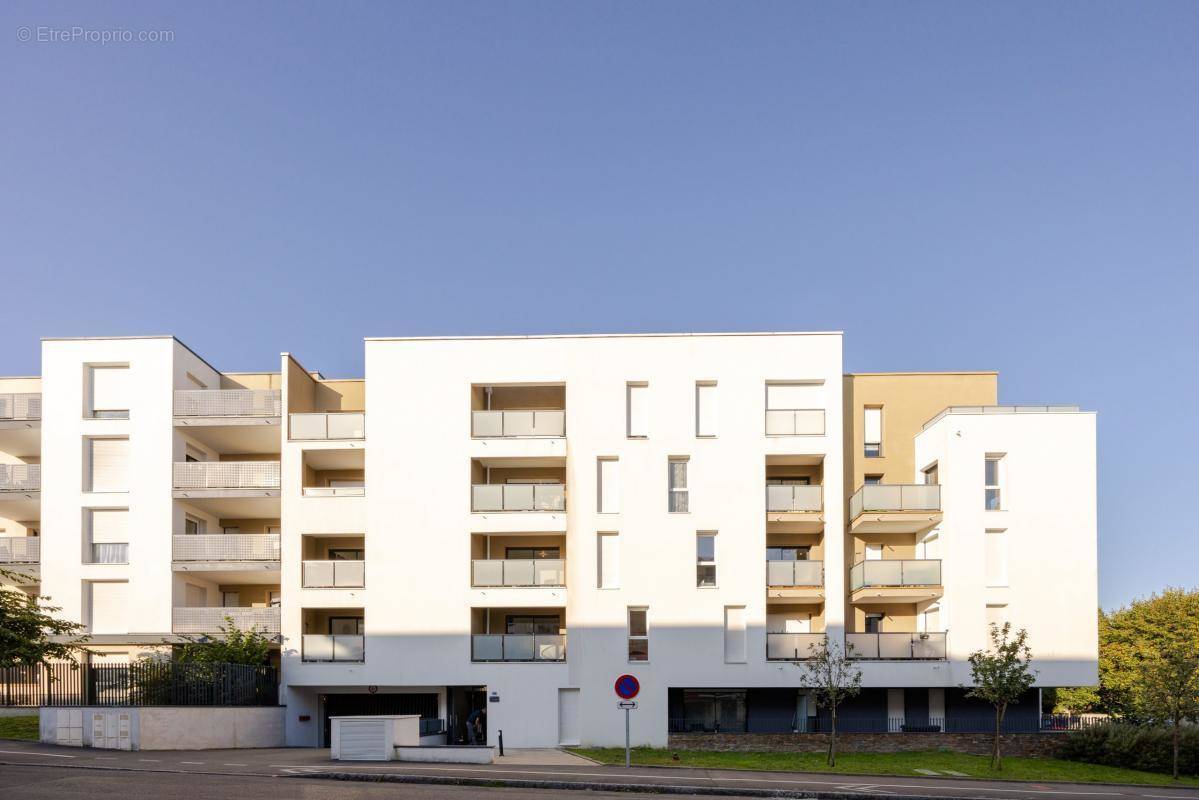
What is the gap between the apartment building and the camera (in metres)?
36.6

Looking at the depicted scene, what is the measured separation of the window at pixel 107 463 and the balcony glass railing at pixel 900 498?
25.0 m

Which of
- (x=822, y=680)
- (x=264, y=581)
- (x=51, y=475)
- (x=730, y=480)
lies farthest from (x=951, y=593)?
(x=51, y=475)

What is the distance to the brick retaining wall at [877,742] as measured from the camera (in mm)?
36219

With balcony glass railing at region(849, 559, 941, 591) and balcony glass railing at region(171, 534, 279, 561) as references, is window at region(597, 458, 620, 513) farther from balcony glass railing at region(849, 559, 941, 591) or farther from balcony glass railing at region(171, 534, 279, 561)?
balcony glass railing at region(171, 534, 279, 561)

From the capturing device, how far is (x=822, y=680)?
35562mm

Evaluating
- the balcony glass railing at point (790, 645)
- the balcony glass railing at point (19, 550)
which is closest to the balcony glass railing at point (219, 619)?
the balcony glass railing at point (19, 550)

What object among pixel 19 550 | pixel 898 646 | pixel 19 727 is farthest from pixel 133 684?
pixel 898 646

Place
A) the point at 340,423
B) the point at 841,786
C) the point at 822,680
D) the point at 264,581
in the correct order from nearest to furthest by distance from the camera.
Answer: the point at 841,786, the point at 822,680, the point at 340,423, the point at 264,581

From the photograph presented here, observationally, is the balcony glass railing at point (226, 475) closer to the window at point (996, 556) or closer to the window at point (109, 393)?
the window at point (109, 393)

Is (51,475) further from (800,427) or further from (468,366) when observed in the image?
(800,427)

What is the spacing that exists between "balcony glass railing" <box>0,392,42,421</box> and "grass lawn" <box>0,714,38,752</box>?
11668 mm

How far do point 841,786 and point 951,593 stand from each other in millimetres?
13040

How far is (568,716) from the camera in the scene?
120 ft

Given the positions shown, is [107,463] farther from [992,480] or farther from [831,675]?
[992,480]
